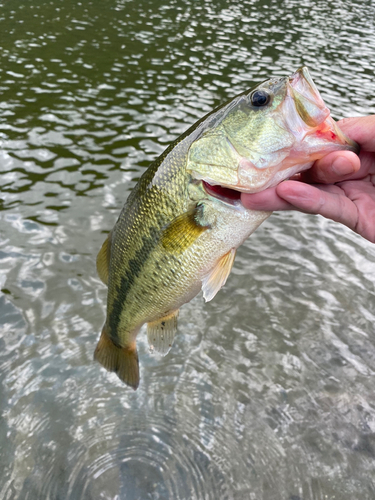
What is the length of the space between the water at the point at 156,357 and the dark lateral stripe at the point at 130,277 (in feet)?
4.37

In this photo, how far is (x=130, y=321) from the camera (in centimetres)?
277

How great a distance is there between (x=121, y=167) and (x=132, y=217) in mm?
5094

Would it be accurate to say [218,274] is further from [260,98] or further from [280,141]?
[260,98]

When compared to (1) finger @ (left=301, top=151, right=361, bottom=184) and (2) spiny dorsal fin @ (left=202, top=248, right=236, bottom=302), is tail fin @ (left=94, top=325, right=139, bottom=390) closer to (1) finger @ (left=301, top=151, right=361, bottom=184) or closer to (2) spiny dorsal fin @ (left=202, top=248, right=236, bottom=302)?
(2) spiny dorsal fin @ (left=202, top=248, right=236, bottom=302)

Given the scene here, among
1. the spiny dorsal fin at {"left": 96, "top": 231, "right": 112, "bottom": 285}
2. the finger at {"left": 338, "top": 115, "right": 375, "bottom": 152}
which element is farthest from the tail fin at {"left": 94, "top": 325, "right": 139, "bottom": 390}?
the finger at {"left": 338, "top": 115, "right": 375, "bottom": 152}

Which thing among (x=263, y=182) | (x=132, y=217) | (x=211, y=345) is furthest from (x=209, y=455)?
(x=263, y=182)

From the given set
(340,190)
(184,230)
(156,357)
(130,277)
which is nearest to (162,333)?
(130,277)

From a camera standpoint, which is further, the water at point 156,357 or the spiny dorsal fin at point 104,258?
the water at point 156,357

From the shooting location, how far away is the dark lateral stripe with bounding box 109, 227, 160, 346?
2387 millimetres

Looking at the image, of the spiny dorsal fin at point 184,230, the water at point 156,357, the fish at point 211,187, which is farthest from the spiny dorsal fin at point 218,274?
the water at point 156,357

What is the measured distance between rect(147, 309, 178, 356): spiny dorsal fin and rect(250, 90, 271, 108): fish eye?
54.4 inches

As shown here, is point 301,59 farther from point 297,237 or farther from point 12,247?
point 12,247

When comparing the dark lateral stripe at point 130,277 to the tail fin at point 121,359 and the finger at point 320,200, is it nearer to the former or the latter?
the tail fin at point 121,359

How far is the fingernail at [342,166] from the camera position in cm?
208
